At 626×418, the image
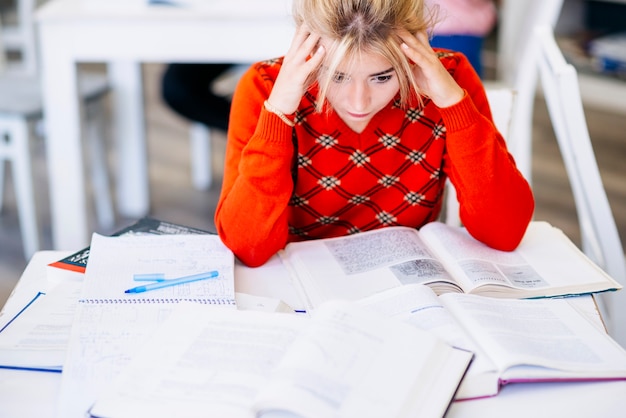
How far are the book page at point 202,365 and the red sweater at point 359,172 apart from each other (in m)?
0.24

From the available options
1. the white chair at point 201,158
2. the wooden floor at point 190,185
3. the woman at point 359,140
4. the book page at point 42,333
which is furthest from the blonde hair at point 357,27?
the white chair at point 201,158

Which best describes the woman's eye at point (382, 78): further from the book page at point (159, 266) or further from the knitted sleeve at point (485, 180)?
the book page at point (159, 266)

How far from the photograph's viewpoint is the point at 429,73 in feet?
3.64

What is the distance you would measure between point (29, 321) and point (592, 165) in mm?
863

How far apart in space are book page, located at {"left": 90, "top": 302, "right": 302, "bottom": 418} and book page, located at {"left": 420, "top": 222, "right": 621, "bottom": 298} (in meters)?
0.29

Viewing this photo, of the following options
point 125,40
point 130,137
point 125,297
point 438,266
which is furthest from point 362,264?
point 130,137

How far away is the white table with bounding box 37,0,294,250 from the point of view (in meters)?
1.87

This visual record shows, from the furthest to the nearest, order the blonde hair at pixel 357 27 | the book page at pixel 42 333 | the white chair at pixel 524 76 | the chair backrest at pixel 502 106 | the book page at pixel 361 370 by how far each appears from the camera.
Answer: the white chair at pixel 524 76, the chair backrest at pixel 502 106, the blonde hair at pixel 357 27, the book page at pixel 42 333, the book page at pixel 361 370

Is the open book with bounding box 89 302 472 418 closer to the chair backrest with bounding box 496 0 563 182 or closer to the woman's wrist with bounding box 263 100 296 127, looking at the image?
the woman's wrist with bounding box 263 100 296 127

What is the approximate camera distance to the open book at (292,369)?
2.35 feet

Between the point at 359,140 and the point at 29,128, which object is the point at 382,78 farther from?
the point at 29,128

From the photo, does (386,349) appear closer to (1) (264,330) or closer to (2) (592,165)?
(1) (264,330)

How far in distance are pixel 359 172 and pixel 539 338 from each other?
1.59 feet

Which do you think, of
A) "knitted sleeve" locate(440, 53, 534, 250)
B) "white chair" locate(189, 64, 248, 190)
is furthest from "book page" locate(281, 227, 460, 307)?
"white chair" locate(189, 64, 248, 190)
